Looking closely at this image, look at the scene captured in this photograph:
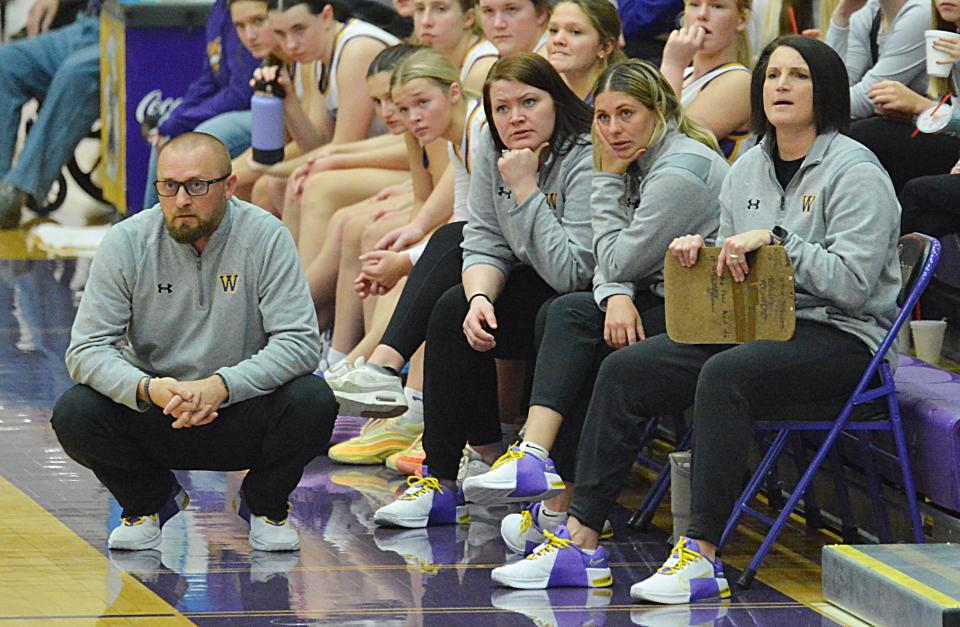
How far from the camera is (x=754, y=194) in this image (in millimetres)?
4207

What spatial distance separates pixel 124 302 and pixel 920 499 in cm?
203

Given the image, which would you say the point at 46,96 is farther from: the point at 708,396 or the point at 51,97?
the point at 708,396

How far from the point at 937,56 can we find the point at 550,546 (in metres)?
2.10

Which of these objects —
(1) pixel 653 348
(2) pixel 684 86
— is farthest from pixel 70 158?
(1) pixel 653 348

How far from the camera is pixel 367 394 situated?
493 centimetres

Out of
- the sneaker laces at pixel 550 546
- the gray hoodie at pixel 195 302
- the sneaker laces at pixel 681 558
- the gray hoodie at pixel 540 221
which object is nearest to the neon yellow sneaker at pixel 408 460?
the gray hoodie at pixel 540 221

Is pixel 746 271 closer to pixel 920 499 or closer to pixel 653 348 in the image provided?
pixel 653 348

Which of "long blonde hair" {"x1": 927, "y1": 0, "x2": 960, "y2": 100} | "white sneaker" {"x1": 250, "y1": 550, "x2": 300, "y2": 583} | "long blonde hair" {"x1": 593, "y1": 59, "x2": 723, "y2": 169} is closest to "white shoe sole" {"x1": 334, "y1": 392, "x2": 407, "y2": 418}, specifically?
"white sneaker" {"x1": 250, "y1": 550, "x2": 300, "y2": 583}

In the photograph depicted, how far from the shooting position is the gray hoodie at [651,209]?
173 inches

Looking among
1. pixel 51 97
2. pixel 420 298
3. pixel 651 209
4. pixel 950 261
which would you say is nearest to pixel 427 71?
pixel 420 298

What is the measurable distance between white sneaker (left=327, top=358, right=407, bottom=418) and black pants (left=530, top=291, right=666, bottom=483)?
2.08 ft

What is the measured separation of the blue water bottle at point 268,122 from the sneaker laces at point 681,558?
388 centimetres

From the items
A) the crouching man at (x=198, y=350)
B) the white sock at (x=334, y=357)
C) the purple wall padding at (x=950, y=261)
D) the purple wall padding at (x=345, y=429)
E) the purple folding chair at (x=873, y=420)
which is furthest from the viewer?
the white sock at (x=334, y=357)

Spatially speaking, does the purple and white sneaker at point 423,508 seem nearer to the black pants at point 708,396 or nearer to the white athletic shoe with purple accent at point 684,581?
the black pants at point 708,396
